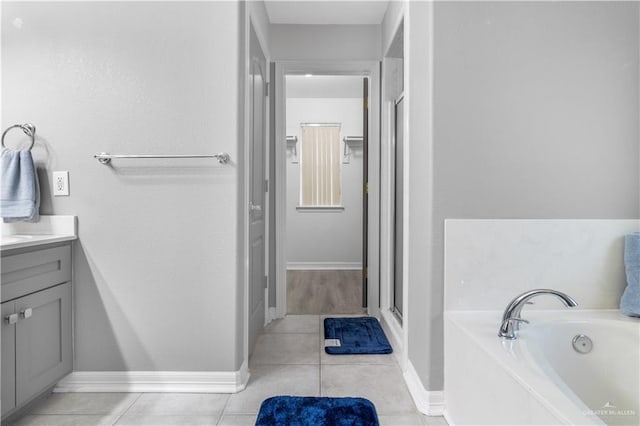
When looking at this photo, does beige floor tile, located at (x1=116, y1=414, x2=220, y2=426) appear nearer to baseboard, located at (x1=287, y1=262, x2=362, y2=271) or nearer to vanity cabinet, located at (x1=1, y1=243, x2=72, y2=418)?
vanity cabinet, located at (x1=1, y1=243, x2=72, y2=418)

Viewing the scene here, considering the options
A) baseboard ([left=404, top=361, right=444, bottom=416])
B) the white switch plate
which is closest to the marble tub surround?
baseboard ([left=404, top=361, right=444, bottom=416])

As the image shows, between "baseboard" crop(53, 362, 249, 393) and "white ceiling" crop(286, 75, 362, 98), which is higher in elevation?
"white ceiling" crop(286, 75, 362, 98)

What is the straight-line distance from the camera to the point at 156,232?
6.48 feet

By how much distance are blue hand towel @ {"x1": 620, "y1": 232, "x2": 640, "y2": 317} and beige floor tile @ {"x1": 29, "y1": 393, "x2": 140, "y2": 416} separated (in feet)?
7.50

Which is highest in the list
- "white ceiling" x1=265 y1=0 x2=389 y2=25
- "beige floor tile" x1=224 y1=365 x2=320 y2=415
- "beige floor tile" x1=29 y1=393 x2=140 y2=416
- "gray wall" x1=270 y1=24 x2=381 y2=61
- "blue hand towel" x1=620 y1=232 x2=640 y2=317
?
"white ceiling" x1=265 y1=0 x2=389 y2=25

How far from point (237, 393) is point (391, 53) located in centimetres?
247

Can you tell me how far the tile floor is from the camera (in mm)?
1722

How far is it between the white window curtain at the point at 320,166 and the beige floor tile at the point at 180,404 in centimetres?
412

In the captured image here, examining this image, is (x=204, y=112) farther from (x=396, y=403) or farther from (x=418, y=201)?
(x=396, y=403)

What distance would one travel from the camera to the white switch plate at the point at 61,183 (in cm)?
197

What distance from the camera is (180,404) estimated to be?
1850mm

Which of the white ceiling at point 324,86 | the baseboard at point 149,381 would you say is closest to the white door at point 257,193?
the baseboard at point 149,381

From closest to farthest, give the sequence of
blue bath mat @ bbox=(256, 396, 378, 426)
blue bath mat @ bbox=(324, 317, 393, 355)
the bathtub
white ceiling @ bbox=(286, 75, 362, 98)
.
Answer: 1. the bathtub
2. blue bath mat @ bbox=(256, 396, 378, 426)
3. blue bath mat @ bbox=(324, 317, 393, 355)
4. white ceiling @ bbox=(286, 75, 362, 98)

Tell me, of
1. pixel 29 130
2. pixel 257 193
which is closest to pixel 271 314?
pixel 257 193
